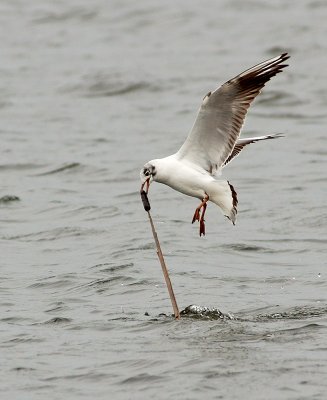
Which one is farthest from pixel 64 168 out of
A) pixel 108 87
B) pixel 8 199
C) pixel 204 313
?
pixel 204 313

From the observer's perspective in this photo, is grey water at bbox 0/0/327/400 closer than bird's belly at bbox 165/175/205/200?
Yes

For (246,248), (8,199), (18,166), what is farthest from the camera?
(18,166)

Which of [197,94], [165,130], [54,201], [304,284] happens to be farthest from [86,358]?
[197,94]

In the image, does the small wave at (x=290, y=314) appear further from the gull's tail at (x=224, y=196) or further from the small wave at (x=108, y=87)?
the small wave at (x=108, y=87)

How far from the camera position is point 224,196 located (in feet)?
34.3

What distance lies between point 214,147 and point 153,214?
179 inches

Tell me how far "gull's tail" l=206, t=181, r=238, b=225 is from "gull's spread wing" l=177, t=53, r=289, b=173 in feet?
1.06

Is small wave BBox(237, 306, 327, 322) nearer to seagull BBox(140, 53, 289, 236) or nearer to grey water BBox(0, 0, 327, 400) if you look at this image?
grey water BBox(0, 0, 327, 400)

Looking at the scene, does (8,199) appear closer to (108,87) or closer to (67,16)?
(108,87)

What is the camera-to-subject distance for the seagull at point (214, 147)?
1017 centimetres

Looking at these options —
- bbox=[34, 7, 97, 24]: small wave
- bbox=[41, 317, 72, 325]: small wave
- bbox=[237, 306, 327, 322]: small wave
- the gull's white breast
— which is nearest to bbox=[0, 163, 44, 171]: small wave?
Answer: the gull's white breast

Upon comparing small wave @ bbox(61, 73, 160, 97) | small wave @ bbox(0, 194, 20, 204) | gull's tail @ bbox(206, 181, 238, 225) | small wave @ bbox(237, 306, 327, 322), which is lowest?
small wave @ bbox(61, 73, 160, 97)

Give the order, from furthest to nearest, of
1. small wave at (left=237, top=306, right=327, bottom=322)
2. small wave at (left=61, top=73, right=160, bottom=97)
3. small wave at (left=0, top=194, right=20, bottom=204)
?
1. small wave at (left=61, top=73, right=160, bottom=97)
2. small wave at (left=0, top=194, right=20, bottom=204)
3. small wave at (left=237, top=306, right=327, bottom=322)

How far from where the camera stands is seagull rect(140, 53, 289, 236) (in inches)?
400
